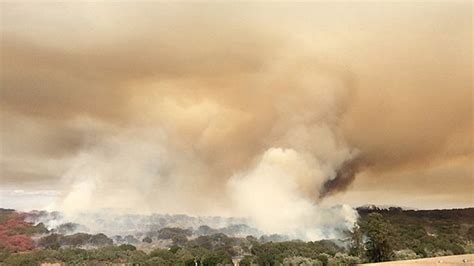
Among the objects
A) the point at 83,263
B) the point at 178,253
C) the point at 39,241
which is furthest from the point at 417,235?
the point at 39,241

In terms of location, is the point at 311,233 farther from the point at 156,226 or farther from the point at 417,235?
the point at 156,226

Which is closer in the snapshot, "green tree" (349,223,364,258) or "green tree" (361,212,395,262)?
"green tree" (361,212,395,262)

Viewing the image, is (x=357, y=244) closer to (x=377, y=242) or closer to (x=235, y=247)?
(x=377, y=242)

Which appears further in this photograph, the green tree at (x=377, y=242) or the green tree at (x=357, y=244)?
the green tree at (x=357, y=244)

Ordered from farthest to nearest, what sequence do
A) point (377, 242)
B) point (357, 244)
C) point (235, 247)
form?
point (235, 247)
point (357, 244)
point (377, 242)

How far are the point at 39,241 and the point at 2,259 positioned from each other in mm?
36807

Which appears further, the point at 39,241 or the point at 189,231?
the point at 189,231

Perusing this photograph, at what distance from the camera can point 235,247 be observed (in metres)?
125

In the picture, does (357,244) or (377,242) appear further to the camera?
(357,244)

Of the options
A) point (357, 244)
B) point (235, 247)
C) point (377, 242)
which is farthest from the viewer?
point (235, 247)

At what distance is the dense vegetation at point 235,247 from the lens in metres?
61.2

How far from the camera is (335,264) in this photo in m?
54.5

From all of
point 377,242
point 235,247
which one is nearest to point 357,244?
point 377,242

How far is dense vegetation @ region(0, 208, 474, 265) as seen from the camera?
201ft
